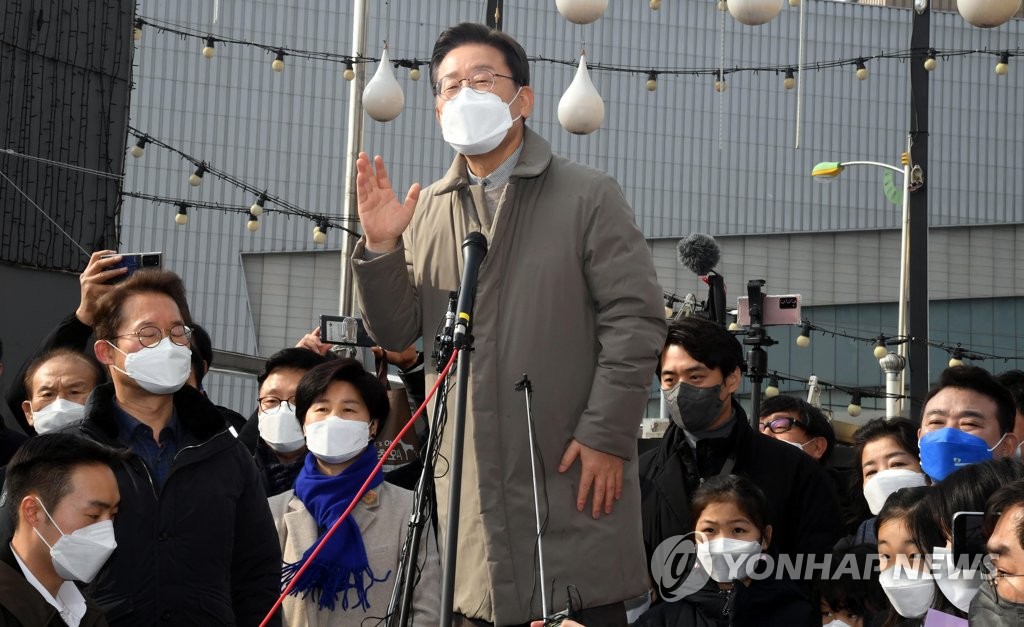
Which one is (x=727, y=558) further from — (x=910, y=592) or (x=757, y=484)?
(x=910, y=592)

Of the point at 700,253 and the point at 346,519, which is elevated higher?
the point at 700,253

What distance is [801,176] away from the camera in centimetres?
3425

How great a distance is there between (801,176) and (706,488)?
2984 centimetres

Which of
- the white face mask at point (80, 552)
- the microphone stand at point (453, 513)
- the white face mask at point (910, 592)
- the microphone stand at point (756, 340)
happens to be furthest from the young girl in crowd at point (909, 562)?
the microphone stand at point (756, 340)

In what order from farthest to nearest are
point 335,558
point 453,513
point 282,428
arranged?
point 282,428 < point 335,558 < point 453,513

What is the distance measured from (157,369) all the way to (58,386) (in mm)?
1405

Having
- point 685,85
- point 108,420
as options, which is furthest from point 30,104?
point 685,85

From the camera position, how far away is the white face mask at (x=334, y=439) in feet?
17.8

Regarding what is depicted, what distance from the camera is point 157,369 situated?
4438 millimetres

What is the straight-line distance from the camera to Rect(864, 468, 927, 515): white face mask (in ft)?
19.0

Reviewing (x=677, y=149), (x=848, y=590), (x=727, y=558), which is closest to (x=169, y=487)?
(x=727, y=558)

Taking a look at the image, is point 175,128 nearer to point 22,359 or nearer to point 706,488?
point 22,359

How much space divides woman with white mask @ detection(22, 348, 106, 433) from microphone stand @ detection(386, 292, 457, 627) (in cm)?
240

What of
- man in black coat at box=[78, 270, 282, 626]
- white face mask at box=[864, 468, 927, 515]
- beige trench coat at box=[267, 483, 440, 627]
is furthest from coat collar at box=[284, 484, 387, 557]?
white face mask at box=[864, 468, 927, 515]
